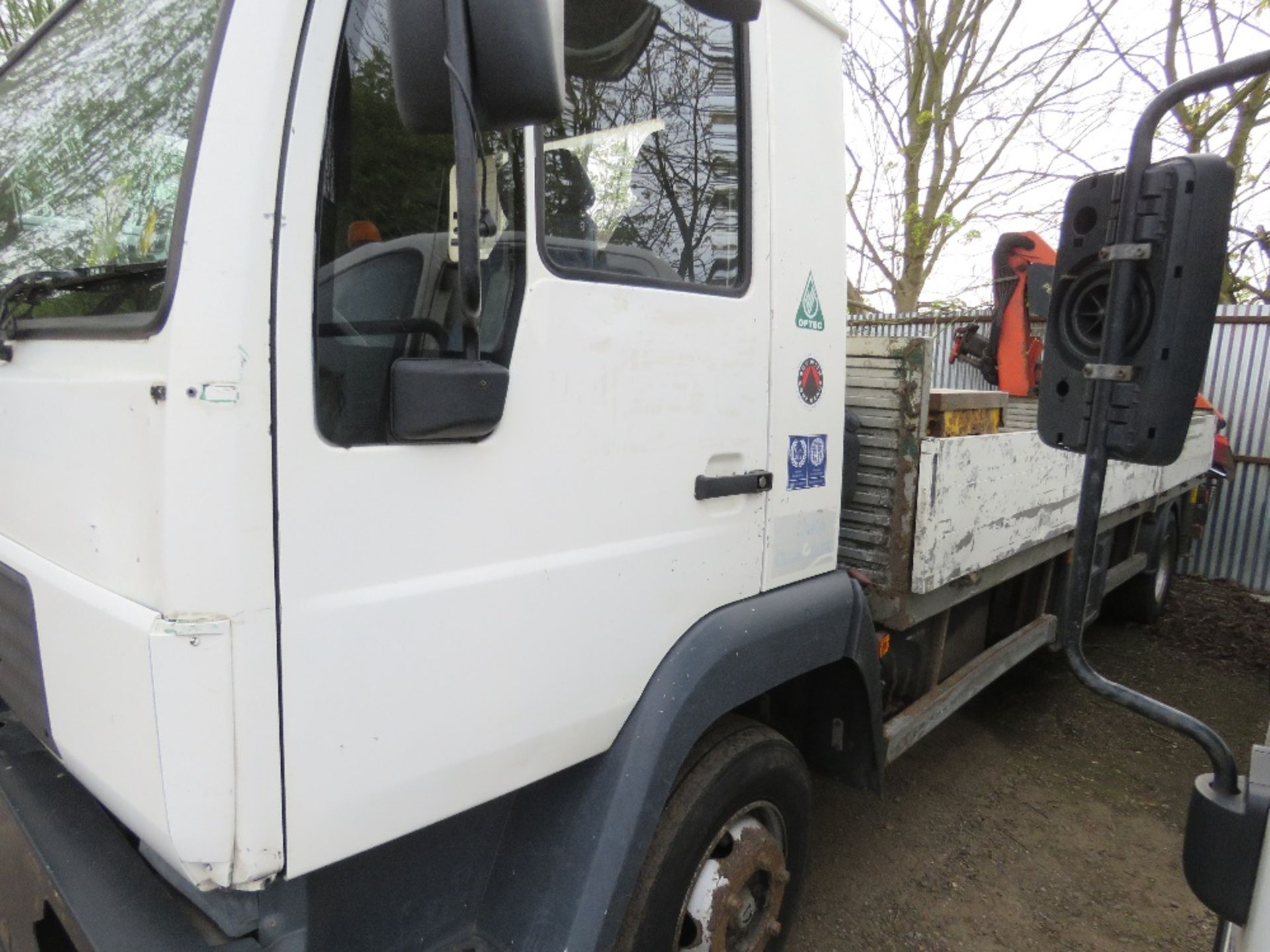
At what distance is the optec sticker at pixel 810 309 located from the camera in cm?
198

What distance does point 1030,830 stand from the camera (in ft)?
10.9

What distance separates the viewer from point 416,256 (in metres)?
1.35

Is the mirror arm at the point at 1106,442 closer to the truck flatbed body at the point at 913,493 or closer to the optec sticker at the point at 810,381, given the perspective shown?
the optec sticker at the point at 810,381

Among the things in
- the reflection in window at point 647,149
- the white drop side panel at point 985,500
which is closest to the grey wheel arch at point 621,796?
the white drop side panel at point 985,500

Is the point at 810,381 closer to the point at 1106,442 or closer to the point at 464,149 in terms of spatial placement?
Result: the point at 1106,442

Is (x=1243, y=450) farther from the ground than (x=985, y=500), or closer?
closer

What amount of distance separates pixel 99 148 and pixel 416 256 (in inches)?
27.7

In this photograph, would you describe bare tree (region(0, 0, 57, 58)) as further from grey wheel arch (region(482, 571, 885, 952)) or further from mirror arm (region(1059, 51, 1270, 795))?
mirror arm (region(1059, 51, 1270, 795))

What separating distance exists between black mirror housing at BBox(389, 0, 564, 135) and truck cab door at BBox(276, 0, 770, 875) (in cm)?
18

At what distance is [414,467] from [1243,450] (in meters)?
8.69

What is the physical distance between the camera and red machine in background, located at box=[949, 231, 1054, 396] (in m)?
5.26

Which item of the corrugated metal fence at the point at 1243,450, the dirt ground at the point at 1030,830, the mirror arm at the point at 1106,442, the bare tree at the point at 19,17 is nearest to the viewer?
the mirror arm at the point at 1106,442

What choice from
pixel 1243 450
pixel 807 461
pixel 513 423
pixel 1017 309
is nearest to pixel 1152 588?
pixel 1017 309

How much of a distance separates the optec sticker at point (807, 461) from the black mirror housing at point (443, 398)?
36.2 inches
